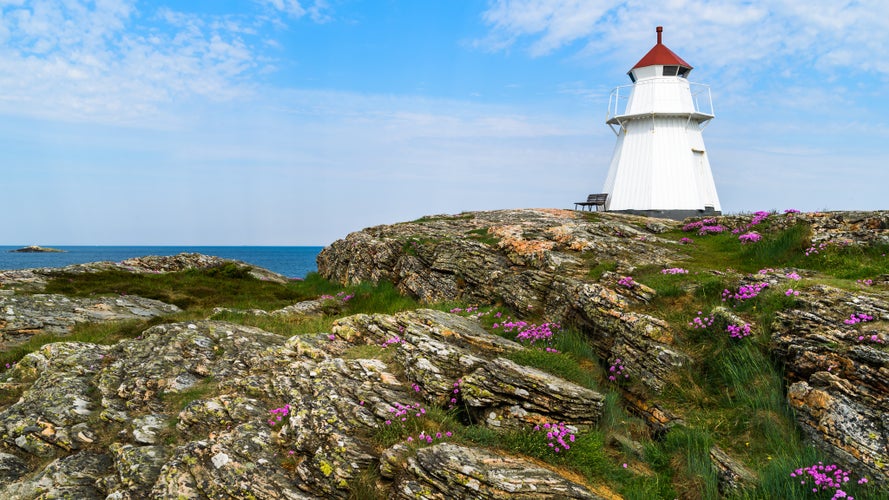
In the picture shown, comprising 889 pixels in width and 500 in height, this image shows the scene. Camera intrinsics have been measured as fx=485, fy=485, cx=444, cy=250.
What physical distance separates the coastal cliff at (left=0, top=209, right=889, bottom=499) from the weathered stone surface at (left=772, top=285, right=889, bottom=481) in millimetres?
35

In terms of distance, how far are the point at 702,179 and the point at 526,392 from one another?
33627 millimetres

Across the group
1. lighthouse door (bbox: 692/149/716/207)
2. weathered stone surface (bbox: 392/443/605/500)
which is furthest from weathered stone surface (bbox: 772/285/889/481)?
lighthouse door (bbox: 692/149/716/207)

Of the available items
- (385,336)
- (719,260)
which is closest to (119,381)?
(385,336)

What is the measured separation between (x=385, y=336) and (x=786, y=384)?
9769mm

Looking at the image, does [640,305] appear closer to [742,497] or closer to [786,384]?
[786,384]

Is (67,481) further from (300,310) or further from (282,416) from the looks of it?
(300,310)

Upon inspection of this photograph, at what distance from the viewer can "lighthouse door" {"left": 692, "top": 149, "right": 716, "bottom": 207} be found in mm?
36906

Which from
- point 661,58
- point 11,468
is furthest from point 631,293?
point 661,58

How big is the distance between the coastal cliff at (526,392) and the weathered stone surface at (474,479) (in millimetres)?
36

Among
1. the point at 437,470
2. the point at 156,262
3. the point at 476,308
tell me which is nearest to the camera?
the point at 437,470

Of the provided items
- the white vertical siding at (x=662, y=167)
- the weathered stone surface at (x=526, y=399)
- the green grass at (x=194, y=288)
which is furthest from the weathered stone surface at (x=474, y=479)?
the white vertical siding at (x=662, y=167)

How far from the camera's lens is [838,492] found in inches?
303

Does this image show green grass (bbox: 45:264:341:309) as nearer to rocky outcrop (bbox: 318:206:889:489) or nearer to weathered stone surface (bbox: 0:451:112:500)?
rocky outcrop (bbox: 318:206:889:489)

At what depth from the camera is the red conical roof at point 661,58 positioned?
122ft
